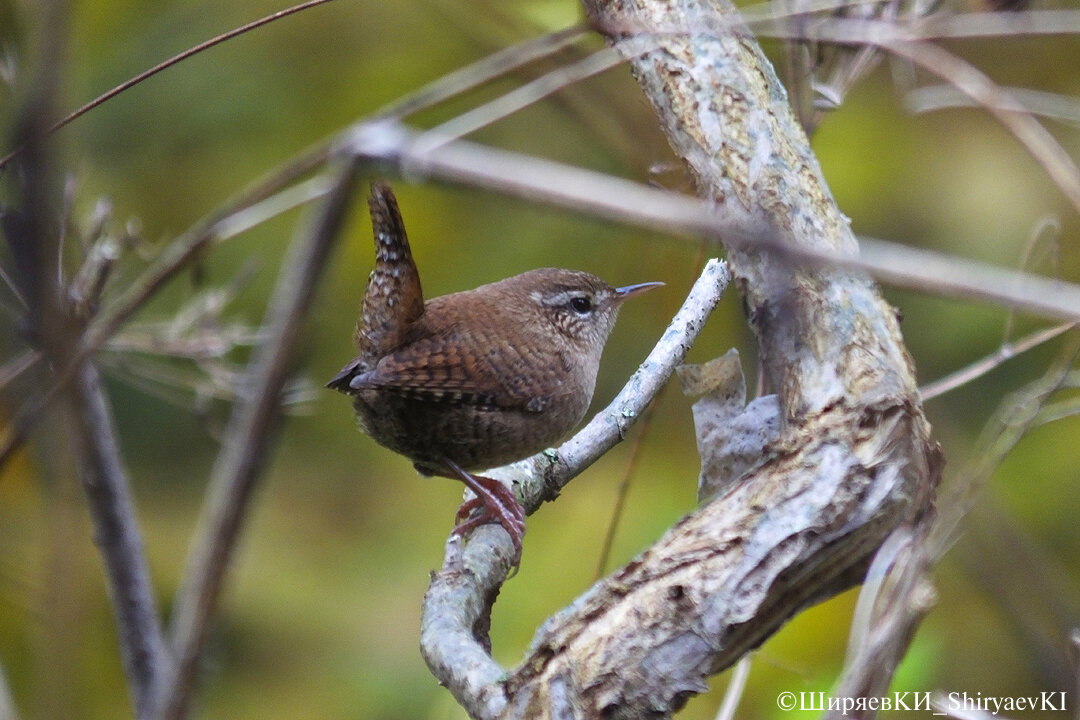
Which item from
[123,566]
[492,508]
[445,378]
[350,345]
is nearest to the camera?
[123,566]

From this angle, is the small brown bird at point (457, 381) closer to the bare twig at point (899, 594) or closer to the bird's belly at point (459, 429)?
A: the bird's belly at point (459, 429)

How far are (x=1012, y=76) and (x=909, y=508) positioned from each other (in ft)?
12.1

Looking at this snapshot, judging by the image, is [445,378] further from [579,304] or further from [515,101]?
[515,101]

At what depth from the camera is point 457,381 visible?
102 inches

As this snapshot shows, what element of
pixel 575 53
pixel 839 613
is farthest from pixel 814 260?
pixel 839 613

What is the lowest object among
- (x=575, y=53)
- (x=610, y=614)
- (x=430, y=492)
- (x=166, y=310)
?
(x=610, y=614)

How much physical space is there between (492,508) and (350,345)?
2126 mm

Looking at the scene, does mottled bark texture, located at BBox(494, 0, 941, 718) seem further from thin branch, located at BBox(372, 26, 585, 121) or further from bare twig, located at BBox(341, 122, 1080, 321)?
bare twig, located at BBox(341, 122, 1080, 321)

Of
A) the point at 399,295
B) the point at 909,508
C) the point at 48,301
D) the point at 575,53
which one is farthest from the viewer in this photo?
the point at 399,295

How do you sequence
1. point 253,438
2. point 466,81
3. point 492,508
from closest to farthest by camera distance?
point 253,438, point 466,81, point 492,508

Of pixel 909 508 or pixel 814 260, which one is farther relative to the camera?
pixel 909 508

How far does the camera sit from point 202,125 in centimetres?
480

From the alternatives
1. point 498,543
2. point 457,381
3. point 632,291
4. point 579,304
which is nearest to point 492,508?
point 498,543

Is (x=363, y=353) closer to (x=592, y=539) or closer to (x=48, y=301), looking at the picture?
(x=592, y=539)
